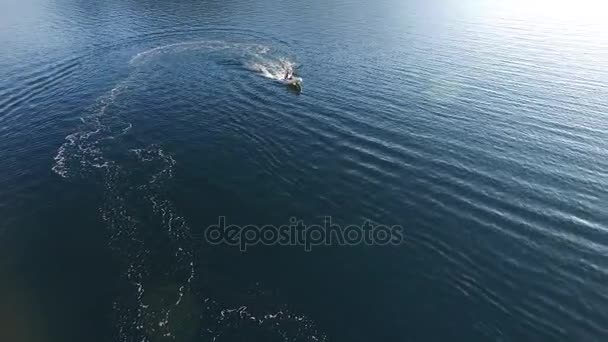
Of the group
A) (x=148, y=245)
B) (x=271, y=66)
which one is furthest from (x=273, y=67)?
(x=148, y=245)

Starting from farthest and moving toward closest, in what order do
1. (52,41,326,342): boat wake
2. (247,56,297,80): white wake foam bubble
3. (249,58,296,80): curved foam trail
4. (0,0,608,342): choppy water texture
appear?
(247,56,297,80): white wake foam bubble → (249,58,296,80): curved foam trail → (0,0,608,342): choppy water texture → (52,41,326,342): boat wake

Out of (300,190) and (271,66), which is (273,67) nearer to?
(271,66)

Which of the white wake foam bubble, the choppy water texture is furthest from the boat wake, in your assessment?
the white wake foam bubble

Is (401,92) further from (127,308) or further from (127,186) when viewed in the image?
(127,308)

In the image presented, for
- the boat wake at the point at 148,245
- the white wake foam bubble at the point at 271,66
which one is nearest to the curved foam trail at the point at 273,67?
the white wake foam bubble at the point at 271,66

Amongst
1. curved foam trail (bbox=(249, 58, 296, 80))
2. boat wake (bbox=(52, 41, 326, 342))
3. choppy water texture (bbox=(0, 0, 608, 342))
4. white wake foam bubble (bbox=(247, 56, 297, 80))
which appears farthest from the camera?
white wake foam bubble (bbox=(247, 56, 297, 80))

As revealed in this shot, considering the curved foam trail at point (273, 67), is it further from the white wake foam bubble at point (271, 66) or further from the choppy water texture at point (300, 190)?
the choppy water texture at point (300, 190)

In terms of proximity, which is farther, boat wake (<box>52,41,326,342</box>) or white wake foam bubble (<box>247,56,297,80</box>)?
white wake foam bubble (<box>247,56,297,80</box>)

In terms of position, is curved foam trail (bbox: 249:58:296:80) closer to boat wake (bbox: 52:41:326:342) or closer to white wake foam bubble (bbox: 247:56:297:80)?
white wake foam bubble (bbox: 247:56:297:80)

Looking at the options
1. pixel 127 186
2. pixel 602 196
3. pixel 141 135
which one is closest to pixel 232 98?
pixel 141 135
